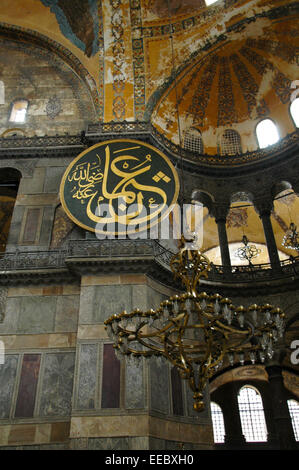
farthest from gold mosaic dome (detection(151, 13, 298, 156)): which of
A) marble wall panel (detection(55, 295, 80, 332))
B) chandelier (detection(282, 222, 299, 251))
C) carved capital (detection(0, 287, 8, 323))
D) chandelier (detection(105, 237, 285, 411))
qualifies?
chandelier (detection(105, 237, 285, 411))

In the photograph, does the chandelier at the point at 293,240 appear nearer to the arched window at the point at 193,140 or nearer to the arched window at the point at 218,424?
the arched window at the point at 193,140

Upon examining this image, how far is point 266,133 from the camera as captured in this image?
9.96 meters

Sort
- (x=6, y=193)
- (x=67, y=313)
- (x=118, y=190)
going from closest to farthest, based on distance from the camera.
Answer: (x=67, y=313)
(x=118, y=190)
(x=6, y=193)

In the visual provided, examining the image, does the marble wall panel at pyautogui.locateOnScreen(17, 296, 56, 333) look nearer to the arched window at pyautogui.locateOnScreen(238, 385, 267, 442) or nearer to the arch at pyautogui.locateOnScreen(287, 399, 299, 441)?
the arched window at pyautogui.locateOnScreen(238, 385, 267, 442)

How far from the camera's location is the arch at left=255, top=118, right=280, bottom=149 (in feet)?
32.1

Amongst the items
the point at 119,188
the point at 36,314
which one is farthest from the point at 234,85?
the point at 36,314

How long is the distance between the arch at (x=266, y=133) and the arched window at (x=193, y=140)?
4.87 ft

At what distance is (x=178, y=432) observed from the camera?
238 inches

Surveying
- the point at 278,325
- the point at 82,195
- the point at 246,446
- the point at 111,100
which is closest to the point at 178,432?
the point at 278,325

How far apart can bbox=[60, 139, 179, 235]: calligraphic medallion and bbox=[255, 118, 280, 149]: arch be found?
3240mm

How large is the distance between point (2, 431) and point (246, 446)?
6856 mm

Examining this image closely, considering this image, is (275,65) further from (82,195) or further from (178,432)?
(178,432)

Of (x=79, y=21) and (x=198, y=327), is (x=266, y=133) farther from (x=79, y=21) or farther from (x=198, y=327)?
(x=198, y=327)

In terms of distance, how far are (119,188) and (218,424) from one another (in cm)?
725
